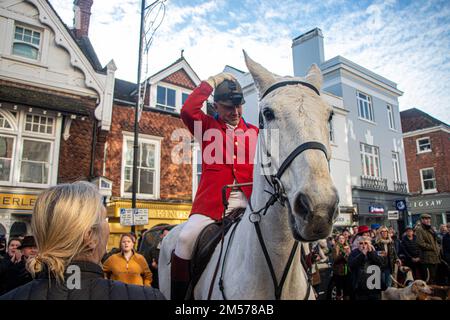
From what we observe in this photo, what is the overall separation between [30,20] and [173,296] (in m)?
13.1

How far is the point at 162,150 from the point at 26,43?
6.80 m

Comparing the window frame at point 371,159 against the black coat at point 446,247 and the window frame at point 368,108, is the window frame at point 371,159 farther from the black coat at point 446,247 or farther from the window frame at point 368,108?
the black coat at point 446,247

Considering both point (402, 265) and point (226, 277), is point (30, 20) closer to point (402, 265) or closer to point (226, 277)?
point (226, 277)

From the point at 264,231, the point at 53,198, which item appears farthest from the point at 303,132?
the point at 53,198

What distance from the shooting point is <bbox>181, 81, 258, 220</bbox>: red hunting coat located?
116 inches

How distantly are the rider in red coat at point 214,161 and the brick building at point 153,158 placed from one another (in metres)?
10.8

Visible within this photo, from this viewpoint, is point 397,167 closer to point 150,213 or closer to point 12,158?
point 150,213

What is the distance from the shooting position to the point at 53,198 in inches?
60.6

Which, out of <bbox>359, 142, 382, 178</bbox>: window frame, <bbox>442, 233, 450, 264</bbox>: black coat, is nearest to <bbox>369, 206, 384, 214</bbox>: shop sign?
<bbox>359, 142, 382, 178</bbox>: window frame

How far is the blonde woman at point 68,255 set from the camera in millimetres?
1421

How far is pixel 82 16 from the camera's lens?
51.7ft

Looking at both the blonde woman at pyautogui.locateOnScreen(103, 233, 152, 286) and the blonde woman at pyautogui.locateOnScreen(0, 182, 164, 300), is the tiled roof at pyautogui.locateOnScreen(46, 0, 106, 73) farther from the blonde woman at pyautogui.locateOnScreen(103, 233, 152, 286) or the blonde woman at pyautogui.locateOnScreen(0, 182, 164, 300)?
the blonde woman at pyautogui.locateOnScreen(0, 182, 164, 300)

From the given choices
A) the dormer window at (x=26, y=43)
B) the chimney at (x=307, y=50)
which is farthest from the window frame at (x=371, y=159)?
the dormer window at (x=26, y=43)
